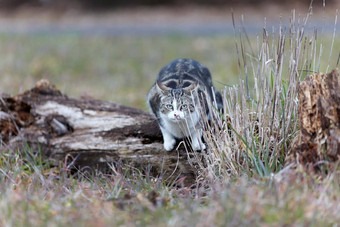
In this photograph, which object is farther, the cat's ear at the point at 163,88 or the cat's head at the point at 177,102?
the cat's ear at the point at 163,88

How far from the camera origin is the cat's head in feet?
13.4

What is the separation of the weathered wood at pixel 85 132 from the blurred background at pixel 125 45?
65 centimetres

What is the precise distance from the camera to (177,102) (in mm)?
4148

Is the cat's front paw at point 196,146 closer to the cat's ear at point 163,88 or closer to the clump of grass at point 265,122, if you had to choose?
the clump of grass at point 265,122

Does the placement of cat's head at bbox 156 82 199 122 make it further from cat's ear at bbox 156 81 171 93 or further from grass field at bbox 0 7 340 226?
grass field at bbox 0 7 340 226

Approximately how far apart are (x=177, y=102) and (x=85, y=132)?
3.67 feet

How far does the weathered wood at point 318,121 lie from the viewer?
3242 mm

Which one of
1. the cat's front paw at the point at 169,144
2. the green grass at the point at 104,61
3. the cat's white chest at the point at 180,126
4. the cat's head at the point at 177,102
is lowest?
the green grass at the point at 104,61

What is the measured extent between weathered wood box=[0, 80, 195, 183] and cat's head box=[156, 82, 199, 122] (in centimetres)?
36

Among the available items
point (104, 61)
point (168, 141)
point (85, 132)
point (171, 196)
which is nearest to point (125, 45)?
point (104, 61)

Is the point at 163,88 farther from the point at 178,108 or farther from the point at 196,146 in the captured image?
the point at 196,146

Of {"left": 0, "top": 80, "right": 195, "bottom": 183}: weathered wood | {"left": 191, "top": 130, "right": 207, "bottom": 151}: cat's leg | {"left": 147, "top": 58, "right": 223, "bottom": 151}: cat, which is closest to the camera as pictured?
{"left": 191, "top": 130, "right": 207, "bottom": 151}: cat's leg

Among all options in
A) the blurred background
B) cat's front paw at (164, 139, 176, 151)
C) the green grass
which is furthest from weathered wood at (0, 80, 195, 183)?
the green grass

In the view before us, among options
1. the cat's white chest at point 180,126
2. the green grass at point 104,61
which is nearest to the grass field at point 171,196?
the cat's white chest at point 180,126
